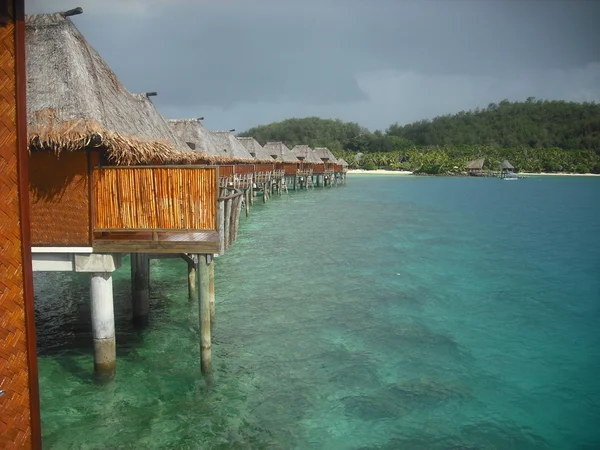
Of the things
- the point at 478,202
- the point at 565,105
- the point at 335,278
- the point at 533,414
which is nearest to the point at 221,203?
the point at 533,414

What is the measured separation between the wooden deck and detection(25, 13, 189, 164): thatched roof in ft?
3.85

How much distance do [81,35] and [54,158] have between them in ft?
8.33

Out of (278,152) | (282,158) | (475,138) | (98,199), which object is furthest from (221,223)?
(475,138)

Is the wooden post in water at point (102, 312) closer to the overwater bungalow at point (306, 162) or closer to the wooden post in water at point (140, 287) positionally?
the wooden post in water at point (140, 287)

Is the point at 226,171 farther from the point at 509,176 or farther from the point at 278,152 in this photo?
the point at 509,176

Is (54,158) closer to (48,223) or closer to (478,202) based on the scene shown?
(48,223)

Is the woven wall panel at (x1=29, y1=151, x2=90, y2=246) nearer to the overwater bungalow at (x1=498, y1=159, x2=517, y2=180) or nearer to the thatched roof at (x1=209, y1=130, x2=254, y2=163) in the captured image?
the thatched roof at (x1=209, y1=130, x2=254, y2=163)

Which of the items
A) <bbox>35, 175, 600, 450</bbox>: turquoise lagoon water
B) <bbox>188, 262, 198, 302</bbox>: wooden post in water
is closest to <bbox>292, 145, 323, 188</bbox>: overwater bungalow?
<bbox>35, 175, 600, 450</bbox>: turquoise lagoon water

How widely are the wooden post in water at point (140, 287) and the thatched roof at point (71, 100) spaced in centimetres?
224

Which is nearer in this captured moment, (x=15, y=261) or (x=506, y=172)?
(x=15, y=261)

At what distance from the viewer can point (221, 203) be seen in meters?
7.87

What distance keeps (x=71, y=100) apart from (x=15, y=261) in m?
4.64

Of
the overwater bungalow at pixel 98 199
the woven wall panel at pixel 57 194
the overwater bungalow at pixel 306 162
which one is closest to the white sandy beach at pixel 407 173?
the overwater bungalow at pixel 306 162

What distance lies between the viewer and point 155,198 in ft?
24.6
